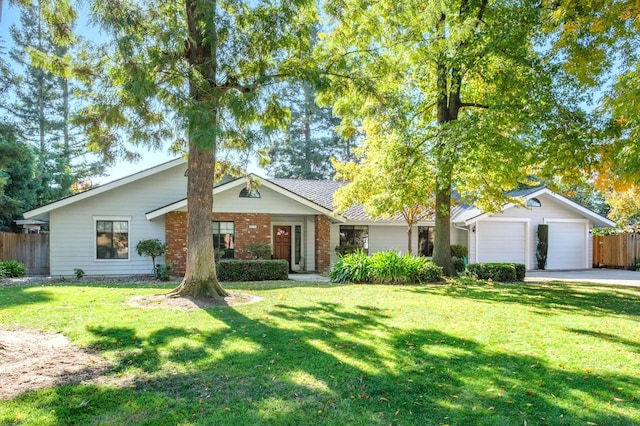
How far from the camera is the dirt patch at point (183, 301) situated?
8030 millimetres

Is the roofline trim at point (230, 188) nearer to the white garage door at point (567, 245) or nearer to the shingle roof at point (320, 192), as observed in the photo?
the shingle roof at point (320, 192)

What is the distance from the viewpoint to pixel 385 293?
1017 centimetres

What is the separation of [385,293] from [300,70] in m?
5.64

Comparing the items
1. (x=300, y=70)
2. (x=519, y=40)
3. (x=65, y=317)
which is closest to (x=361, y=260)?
(x=300, y=70)

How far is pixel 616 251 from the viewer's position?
72.4ft

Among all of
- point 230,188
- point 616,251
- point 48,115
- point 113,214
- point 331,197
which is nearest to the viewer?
point 113,214

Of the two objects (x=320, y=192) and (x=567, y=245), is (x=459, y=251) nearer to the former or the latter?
(x=567, y=245)

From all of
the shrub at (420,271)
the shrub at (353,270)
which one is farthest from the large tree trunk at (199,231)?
the shrub at (420,271)

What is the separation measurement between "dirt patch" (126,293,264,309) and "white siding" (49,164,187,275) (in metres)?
7.80

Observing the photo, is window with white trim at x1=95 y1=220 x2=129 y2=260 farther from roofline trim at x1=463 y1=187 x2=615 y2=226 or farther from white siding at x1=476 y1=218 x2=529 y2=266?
white siding at x1=476 y1=218 x2=529 y2=266

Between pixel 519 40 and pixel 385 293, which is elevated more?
pixel 519 40

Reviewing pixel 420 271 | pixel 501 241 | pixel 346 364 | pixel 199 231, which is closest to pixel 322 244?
pixel 420 271

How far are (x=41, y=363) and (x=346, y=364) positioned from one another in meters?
3.48

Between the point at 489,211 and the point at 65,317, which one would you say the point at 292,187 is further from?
the point at 65,317
